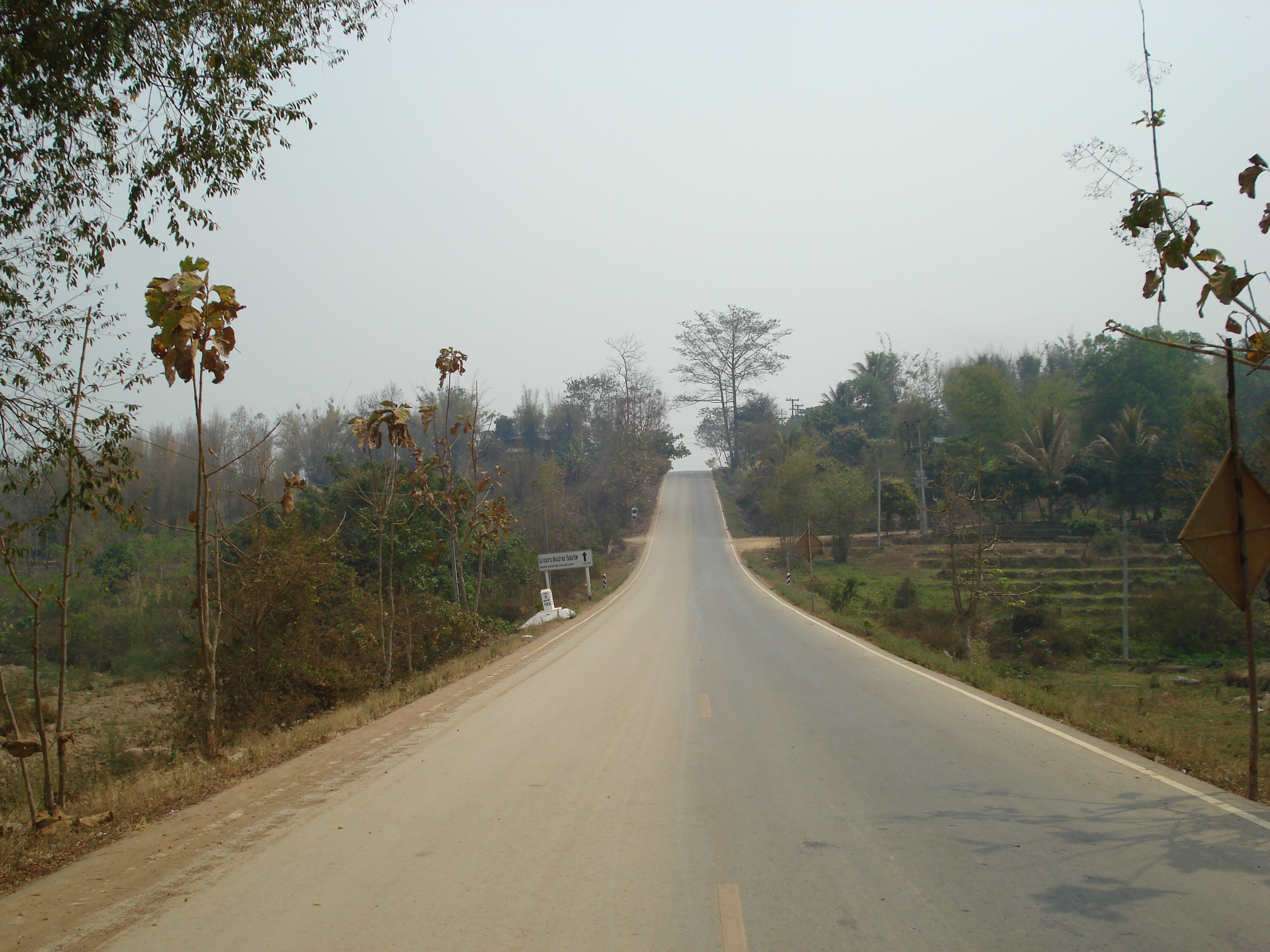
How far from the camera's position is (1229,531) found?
732cm

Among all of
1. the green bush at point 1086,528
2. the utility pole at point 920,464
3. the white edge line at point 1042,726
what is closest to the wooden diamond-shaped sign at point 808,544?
the white edge line at point 1042,726

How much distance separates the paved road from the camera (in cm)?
458

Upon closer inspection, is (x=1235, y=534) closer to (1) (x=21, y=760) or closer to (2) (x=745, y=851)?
A: (2) (x=745, y=851)

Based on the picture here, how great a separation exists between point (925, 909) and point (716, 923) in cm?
120

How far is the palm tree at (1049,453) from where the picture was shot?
5709 cm

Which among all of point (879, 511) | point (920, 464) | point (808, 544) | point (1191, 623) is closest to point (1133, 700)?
point (808, 544)

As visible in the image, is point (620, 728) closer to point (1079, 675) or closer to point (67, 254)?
point (67, 254)

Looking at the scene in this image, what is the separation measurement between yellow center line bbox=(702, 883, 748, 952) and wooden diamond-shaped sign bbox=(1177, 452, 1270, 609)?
16.7ft

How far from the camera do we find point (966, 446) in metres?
66.7

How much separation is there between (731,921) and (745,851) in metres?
1.24

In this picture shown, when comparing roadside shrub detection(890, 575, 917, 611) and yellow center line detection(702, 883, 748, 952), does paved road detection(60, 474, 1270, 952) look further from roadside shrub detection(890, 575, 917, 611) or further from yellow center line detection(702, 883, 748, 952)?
roadside shrub detection(890, 575, 917, 611)

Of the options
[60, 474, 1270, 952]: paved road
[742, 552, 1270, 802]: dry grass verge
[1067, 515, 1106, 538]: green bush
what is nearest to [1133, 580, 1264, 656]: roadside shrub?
[742, 552, 1270, 802]: dry grass verge

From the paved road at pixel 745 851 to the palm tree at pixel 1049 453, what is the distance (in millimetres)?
51463

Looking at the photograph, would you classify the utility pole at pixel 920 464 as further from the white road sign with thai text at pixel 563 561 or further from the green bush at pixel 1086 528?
the white road sign with thai text at pixel 563 561
